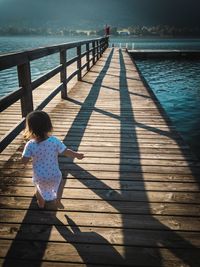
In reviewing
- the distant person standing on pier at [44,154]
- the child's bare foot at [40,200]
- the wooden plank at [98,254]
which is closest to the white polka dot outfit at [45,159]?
the distant person standing on pier at [44,154]

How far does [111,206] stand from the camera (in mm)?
3406

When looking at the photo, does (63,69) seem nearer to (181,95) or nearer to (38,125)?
(38,125)

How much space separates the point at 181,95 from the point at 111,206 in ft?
56.1

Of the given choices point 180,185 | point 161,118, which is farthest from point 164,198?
point 161,118

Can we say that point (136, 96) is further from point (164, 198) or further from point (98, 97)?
point (164, 198)

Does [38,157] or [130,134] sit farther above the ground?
[38,157]

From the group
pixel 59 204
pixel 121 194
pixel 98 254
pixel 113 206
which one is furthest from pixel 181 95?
pixel 98 254

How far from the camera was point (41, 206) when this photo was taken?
10.8 ft

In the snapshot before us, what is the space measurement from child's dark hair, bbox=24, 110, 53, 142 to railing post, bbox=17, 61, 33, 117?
209 centimetres

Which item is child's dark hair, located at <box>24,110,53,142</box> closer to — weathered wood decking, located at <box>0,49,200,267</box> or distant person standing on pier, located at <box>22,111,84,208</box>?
distant person standing on pier, located at <box>22,111,84,208</box>

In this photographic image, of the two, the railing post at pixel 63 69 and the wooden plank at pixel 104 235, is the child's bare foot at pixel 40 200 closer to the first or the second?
the wooden plank at pixel 104 235

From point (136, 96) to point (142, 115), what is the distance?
2.23 metres

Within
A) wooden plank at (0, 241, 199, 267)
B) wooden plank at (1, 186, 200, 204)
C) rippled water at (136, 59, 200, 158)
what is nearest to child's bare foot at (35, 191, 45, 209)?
wooden plank at (1, 186, 200, 204)

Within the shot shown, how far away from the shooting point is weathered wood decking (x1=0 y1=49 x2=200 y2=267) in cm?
273
